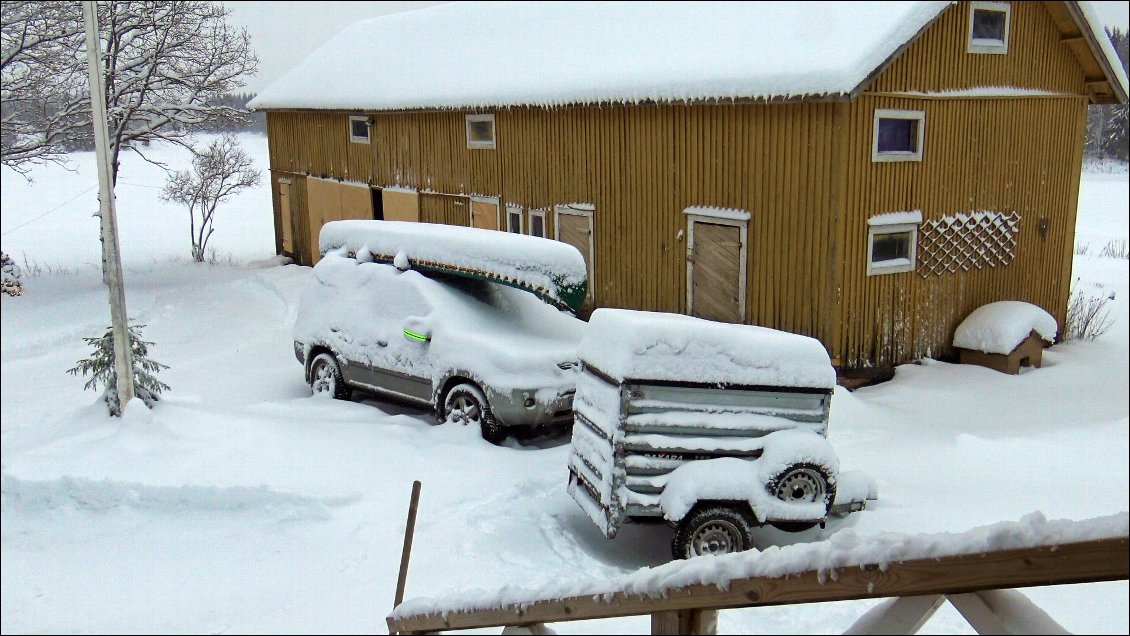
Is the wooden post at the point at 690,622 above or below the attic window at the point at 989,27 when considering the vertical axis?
below

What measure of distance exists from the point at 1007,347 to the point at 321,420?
24.6ft

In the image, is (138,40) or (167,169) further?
(167,169)

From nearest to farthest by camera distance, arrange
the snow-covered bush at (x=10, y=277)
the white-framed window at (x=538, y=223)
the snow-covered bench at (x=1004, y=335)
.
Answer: the snow-covered bush at (x=10, y=277) < the snow-covered bench at (x=1004, y=335) < the white-framed window at (x=538, y=223)

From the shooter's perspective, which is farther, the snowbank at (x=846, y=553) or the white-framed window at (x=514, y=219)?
the white-framed window at (x=514, y=219)

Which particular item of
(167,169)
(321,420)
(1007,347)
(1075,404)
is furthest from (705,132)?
(1075,404)

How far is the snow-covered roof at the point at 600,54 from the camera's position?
8938mm

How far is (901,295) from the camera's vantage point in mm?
10250

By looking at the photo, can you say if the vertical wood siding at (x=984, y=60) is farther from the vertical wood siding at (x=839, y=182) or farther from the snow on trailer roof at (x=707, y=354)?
the snow on trailer roof at (x=707, y=354)

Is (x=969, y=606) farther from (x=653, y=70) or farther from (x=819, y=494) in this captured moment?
(x=653, y=70)

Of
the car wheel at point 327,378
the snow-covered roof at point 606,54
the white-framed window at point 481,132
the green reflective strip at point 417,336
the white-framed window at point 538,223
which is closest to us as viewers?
the green reflective strip at point 417,336

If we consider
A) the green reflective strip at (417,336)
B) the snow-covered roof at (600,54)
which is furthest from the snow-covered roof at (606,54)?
the green reflective strip at (417,336)

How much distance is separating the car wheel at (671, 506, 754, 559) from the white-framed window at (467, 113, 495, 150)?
9830mm

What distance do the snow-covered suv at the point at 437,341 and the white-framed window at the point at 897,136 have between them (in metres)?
4.28

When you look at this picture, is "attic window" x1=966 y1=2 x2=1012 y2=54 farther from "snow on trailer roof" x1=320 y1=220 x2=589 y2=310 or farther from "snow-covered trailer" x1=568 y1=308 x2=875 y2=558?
"snow-covered trailer" x1=568 y1=308 x2=875 y2=558
